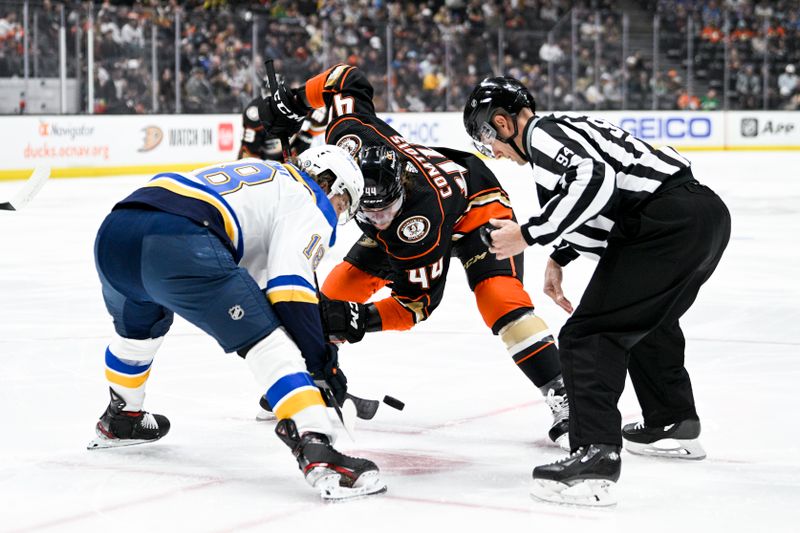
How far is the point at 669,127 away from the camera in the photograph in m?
21.1

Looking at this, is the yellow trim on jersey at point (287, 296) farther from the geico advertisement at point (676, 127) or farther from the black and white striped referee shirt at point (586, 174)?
the geico advertisement at point (676, 127)

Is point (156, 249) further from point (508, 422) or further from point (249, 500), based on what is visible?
point (508, 422)

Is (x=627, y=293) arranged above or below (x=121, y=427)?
above

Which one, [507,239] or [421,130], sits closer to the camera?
[507,239]


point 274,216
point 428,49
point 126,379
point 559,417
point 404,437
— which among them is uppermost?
point 428,49

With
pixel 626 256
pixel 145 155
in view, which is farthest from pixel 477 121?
pixel 145 155

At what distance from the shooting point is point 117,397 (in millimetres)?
3729

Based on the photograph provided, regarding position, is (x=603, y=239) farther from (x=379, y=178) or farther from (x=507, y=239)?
(x=379, y=178)

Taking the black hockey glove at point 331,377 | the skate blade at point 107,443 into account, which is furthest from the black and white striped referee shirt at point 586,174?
the skate blade at point 107,443

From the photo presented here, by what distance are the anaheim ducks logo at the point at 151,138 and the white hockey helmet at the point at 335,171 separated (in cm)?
1286

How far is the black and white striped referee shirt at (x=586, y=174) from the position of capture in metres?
3.06

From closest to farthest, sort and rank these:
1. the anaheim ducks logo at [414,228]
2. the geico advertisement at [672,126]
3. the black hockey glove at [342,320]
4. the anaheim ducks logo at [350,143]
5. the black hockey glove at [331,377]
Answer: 1. the black hockey glove at [331,377]
2. the anaheim ducks logo at [414,228]
3. the black hockey glove at [342,320]
4. the anaheim ducks logo at [350,143]
5. the geico advertisement at [672,126]

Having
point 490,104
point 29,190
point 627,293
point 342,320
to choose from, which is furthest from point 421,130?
point 627,293

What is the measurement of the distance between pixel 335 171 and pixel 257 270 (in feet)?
1.15
